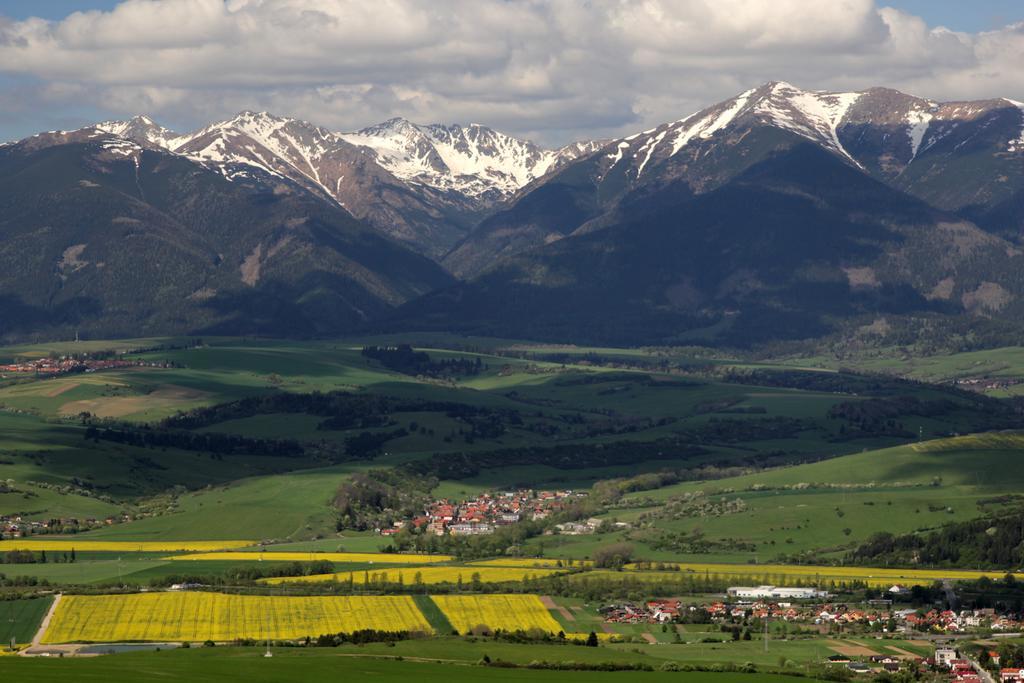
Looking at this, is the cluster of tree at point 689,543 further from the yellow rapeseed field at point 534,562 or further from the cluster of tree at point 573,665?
the cluster of tree at point 573,665

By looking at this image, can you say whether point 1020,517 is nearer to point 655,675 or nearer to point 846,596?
point 846,596

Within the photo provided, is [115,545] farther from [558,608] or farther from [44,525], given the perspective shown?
[558,608]

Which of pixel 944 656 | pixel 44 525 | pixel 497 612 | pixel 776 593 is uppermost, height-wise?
pixel 944 656

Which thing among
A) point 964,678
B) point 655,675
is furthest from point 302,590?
point 964,678

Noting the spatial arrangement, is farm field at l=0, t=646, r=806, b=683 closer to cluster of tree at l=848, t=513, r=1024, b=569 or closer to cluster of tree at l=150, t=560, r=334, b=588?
cluster of tree at l=150, t=560, r=334, b=588

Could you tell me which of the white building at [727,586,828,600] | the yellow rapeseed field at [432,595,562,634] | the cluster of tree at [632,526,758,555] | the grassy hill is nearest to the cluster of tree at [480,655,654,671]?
the yellow rapeseed field at [432,595,562,634]

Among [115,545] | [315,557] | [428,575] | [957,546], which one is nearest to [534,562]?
[428,575]

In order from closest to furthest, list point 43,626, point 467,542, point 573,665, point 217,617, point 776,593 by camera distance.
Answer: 1. point 573,665
2. point 43,626
3. point 217,617
4. point 776,593
5. point 467,542

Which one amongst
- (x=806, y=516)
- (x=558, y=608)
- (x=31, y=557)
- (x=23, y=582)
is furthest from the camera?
(x=806, y=516)
